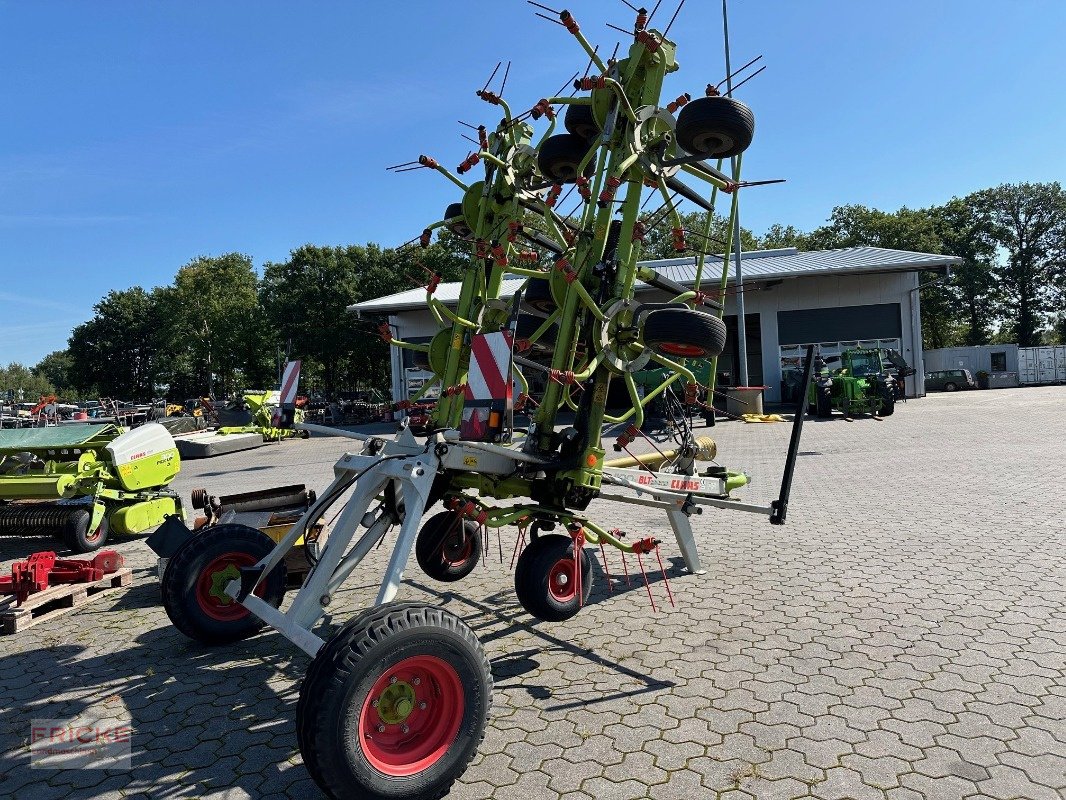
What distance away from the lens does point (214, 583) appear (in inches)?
175

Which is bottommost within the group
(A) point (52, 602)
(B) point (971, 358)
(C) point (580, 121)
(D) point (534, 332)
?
(A) point (52, 602)

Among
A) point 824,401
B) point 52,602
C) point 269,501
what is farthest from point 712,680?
point 824,401

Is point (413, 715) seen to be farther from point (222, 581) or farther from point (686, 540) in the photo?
point (686, 540)

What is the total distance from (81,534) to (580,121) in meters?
6.55

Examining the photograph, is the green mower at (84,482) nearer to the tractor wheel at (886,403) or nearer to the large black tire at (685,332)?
the large black tire at (685,332)

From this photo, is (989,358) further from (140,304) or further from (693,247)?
(140,304)

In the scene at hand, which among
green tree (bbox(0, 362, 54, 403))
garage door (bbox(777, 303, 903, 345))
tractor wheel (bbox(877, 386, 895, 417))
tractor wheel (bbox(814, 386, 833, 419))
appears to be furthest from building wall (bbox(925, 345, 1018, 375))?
green tree (bbox(0, 362, 54, 403))

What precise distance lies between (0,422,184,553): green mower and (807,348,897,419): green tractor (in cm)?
1764

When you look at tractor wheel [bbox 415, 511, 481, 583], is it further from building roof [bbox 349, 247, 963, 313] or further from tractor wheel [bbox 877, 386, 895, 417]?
tractor wheel [bbox 877, 386, 895, 417]

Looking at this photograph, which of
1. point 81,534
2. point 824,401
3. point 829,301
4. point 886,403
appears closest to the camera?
point 81,534

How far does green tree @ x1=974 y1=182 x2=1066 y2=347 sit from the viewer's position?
53438mm

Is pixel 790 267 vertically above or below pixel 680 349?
above

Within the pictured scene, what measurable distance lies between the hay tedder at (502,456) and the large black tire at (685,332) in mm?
11

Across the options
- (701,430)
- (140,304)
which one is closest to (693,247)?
(701,430)
